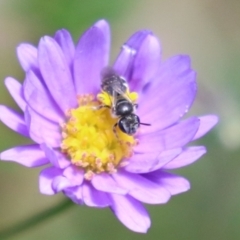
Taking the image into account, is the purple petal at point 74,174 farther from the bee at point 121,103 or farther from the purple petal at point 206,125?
the purple petal at point 206,125

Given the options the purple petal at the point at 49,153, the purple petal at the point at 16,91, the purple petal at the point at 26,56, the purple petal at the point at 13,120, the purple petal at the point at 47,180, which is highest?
the purple petal at the point at 26,56

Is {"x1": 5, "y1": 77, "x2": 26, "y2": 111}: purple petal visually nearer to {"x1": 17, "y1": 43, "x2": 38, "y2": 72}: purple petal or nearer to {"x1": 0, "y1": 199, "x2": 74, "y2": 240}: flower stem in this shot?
{"x1": 17, "y1": 43, "x2": 38, "y2": 72}: purple petal

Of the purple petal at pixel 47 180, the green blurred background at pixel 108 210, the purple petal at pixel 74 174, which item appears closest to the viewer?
the purple petal at pixel 47 180

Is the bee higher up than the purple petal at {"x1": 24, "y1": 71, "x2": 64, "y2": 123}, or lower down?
lower down

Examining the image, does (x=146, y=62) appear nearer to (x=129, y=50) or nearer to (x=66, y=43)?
(x=129, y=50)

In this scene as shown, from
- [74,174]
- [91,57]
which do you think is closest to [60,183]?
[74,174]

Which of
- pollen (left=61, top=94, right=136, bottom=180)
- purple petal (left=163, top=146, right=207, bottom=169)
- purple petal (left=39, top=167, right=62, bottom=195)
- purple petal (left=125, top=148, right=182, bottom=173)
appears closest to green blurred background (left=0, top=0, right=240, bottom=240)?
pollen (left=61, top=94, right=136, bottom=180)

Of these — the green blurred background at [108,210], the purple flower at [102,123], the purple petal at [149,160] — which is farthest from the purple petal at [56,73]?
the green blurred background at [108,210]
